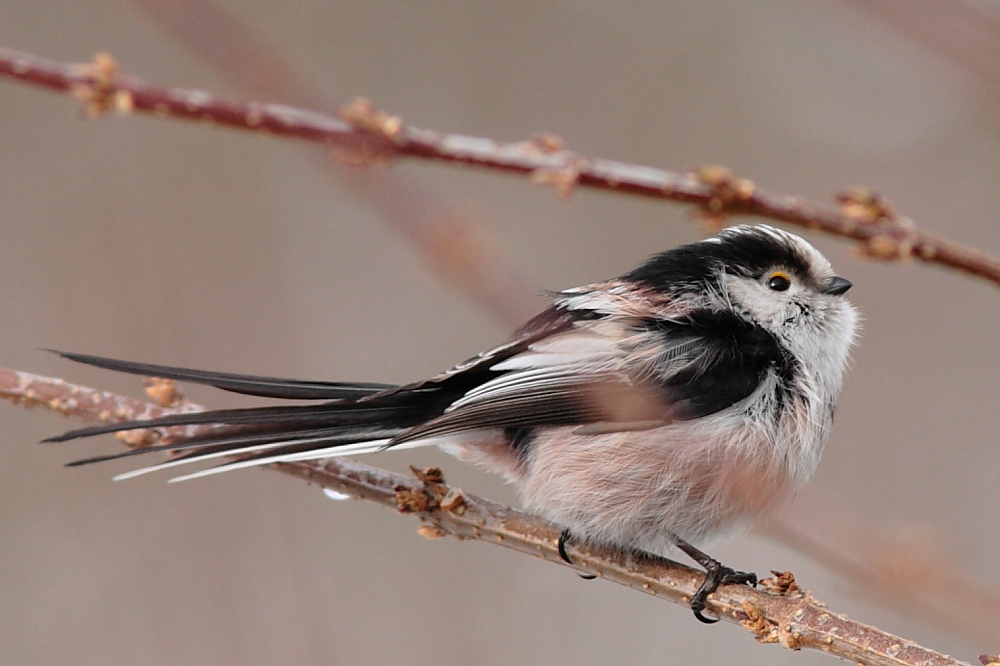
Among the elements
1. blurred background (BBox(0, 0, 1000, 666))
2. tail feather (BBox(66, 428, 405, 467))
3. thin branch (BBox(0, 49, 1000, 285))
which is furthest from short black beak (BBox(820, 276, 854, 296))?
tail feather (BBox(66, 428, 405, 467))

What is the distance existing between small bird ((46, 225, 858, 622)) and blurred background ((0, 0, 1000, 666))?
892mm

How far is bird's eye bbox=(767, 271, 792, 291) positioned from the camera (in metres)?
2.56

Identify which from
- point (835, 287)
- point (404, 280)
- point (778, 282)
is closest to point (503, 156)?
point (778, 282)

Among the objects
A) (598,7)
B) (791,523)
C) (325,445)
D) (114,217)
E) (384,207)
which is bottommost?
(791,523)

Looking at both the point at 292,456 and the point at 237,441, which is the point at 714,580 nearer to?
the point at 292,456

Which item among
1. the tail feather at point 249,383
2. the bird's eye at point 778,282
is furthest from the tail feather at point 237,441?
the bird's eye at point 778,282

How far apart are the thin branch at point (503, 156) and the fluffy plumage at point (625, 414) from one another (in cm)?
77

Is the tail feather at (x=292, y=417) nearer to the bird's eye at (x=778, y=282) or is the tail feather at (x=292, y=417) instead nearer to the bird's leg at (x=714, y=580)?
the bird's leg at (x=714, y=580)

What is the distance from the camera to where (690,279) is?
98.7 inches

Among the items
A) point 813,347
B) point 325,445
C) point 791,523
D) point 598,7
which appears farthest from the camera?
point 598,7

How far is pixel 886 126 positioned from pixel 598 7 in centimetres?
203

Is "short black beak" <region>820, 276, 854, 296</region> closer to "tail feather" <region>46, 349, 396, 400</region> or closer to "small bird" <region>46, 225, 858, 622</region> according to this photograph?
"small bird" <region>46, 225, 858, 622</region>

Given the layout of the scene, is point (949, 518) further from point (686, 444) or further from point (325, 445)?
point (325, 445)

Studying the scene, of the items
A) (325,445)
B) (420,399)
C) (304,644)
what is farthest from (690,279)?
(304,644)
